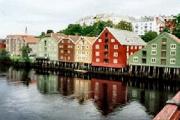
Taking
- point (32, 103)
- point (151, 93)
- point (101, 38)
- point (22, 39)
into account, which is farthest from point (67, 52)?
point (32, 103)

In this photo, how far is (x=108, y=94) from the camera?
57844mm

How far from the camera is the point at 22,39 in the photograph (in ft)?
440

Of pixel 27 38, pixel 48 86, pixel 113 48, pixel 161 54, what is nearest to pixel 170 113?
pixel 48 86

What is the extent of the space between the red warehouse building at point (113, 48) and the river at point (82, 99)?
11.1 metres

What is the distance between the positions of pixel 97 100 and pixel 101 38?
40093 mm

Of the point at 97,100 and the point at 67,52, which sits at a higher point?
the point at 67,52

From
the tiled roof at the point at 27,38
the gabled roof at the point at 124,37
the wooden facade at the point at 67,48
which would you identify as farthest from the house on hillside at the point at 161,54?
the tiled roof at the point at 27,38

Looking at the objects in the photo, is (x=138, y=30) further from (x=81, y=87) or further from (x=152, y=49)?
(x=81, y=87)

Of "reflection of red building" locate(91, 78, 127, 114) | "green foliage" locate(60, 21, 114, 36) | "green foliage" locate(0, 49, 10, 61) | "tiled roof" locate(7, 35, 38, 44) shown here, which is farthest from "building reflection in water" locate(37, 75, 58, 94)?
"tiled roof" locate(7, 35, 38, 44)

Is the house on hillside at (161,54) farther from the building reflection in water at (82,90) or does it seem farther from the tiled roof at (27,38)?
the tiled roof at (27,38)

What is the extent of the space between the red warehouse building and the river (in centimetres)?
1107

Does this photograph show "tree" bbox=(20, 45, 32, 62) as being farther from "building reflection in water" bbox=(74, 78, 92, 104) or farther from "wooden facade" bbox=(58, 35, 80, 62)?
"building reflection in water" bbox=(74, 78, 92, 104)

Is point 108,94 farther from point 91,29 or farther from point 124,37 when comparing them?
point 91,29

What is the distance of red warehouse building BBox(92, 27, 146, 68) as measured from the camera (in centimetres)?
8606
